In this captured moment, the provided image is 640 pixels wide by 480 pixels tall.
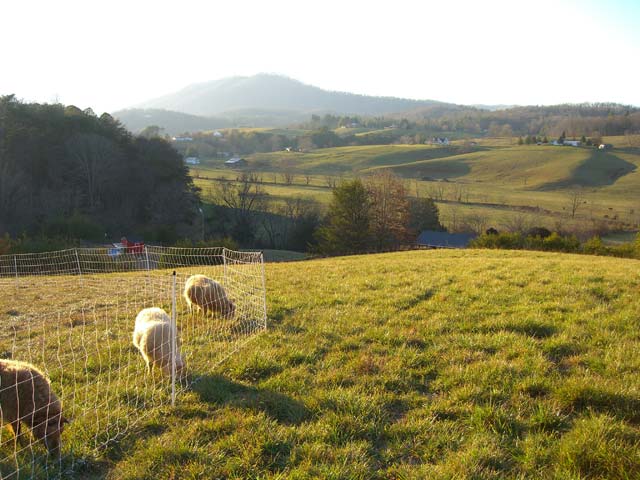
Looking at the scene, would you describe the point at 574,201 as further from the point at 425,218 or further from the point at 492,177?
the point at 492,177

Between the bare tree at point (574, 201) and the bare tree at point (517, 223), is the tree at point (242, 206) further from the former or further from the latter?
the bare tree at point (574, 201)

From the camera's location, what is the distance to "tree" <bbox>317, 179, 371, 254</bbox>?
42375 millimetres

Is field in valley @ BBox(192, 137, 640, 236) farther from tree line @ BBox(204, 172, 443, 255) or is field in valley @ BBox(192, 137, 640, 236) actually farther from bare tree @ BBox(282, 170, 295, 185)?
tree line @ BBox(204, 172, 443, 255)

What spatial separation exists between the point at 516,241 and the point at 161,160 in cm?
4328

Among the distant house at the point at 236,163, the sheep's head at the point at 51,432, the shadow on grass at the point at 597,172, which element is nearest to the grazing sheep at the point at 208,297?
the sheep's head at the point at 51,432

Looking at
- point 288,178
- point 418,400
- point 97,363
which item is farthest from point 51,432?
point 288,178

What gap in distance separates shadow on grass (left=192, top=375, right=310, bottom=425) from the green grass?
0.07ft

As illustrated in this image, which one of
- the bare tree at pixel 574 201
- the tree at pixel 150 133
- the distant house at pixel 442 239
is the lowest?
the distant house at pixel 442 239

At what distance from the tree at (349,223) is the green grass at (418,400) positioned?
33.8 m

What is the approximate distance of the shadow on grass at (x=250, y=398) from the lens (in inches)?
191

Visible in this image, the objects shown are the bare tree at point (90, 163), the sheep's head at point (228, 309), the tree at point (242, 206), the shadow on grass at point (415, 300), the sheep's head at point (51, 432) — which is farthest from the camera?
Result: the tree at point (242, 206)

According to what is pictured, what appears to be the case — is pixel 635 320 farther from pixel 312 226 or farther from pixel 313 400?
pixel 312 226

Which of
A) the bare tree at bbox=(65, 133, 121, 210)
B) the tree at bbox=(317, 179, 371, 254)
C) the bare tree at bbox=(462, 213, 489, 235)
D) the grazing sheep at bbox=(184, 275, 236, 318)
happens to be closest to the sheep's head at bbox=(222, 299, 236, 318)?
the grazing sheep at bbox=(184, 275, 236, 318)

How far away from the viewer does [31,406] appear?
451 cm
